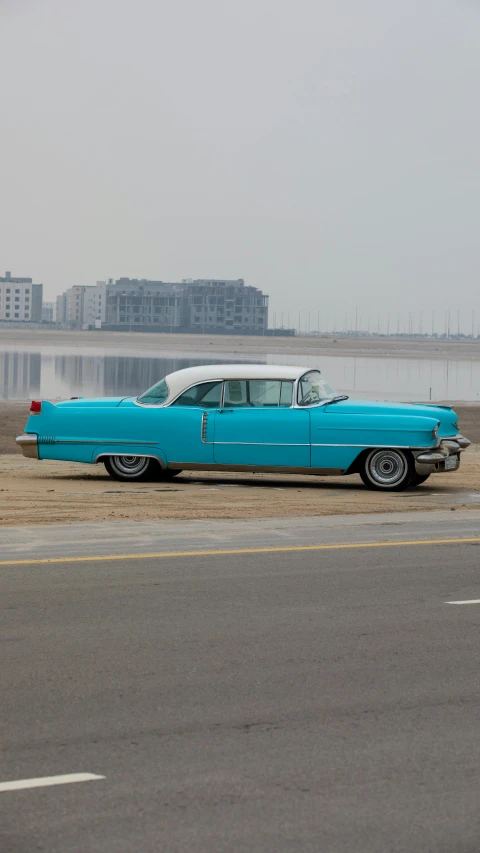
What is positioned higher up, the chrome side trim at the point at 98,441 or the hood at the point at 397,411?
the hood at the point at 397,411

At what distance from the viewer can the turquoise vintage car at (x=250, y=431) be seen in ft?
52.2

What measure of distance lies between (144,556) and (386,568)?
2.05m

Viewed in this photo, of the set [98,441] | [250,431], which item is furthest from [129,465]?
[250,431]

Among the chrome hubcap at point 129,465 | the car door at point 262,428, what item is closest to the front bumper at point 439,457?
the car door at point 262,428

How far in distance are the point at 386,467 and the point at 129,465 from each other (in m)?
3.42

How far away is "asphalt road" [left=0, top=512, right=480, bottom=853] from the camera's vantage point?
4746 mm

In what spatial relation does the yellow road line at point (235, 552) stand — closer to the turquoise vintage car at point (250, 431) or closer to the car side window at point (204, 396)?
the turquoise vintage car at point (250, 431)

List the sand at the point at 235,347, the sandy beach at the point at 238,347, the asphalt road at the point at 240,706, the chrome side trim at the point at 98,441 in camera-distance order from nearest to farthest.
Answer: the asphalt road at the point at 240,706, the chrome side trim at the point at 98,441, the sand at the point at 235,347, the sandy beach at the point at 238,347

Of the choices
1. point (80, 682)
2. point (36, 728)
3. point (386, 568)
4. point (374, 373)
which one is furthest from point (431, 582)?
point (374, 373)

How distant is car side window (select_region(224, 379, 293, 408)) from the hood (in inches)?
23.7

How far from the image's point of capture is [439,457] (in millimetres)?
15867

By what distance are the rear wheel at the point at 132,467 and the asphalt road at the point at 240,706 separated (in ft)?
20.9

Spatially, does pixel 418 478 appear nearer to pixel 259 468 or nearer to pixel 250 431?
pixel 259 468

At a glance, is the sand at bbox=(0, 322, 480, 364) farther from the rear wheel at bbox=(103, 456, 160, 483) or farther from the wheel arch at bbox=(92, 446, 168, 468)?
the wheel arch at bbox=(92, 446, 168, 468)
